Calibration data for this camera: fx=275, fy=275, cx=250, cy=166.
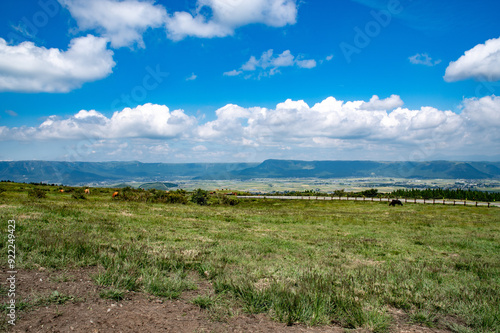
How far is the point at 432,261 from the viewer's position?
12.1m

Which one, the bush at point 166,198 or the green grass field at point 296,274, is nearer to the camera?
the green grass field at point 296,274

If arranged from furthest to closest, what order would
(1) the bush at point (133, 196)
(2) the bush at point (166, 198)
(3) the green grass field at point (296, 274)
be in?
(2) the bush at point (166, 198) → (1) the bush at point (133, 196) → (3) the green grass field at point (296, 274)

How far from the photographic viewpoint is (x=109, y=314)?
545 centimetres

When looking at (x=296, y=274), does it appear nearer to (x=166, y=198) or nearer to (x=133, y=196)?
(x=166, y=198)

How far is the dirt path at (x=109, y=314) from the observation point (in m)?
5.02

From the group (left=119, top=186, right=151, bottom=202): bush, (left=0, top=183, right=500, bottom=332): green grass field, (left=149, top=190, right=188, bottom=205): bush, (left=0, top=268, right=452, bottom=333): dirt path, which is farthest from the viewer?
(left=149, top=190, right=188, bottom=205): bush

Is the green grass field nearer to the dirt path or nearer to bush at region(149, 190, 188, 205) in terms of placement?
the dirt path

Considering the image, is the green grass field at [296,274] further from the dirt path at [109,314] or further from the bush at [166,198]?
the bush at [166,198]

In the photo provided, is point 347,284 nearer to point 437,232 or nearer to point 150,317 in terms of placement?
point 150,317

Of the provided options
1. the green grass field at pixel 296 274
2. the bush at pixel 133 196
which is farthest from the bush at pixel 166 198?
the green grass field at pixel 296 274

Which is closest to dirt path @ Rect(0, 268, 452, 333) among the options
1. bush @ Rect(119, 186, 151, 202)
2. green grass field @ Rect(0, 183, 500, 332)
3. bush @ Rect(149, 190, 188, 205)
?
green grass field @ Rect(0, 183, 500, 332)

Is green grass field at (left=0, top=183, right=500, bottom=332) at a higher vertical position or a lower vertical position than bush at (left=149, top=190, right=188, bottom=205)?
higher

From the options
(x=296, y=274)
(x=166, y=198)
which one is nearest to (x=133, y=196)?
(x=166, y=198)

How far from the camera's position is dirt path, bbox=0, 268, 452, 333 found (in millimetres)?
5020
